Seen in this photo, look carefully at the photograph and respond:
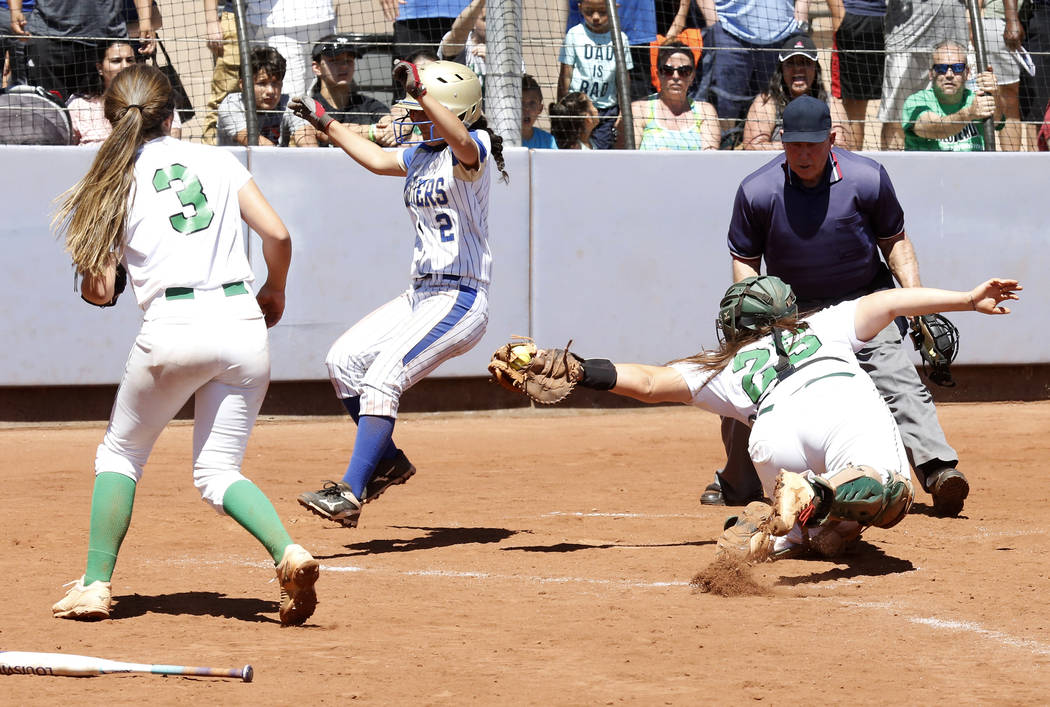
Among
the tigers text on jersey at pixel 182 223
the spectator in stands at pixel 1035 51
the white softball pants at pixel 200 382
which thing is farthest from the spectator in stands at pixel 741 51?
the white softball pants at pixel 200 382

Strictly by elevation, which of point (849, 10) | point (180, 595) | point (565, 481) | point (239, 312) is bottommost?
point (565, 481)

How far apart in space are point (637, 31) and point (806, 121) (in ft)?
16.4

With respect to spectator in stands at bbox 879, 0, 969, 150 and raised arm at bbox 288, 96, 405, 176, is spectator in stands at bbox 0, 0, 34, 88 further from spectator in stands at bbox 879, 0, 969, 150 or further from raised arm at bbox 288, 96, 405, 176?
spectator in stands at bbox 879, 0, 969, 150

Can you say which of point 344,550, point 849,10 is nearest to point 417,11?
point 849,10

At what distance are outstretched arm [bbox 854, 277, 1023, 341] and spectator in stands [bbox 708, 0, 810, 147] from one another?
5.79 m

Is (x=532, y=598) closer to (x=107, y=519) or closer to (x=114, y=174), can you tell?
(x=107, y=519)

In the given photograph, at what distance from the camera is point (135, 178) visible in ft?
14.3

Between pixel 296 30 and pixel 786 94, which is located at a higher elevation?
pixel 296 30

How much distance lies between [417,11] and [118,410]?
6932 millimetres

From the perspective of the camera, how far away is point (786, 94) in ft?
34.5

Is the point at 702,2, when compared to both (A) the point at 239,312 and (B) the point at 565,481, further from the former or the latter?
(A) the point at 239,312

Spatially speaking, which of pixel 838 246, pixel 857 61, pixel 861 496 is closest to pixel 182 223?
pixel 861 496

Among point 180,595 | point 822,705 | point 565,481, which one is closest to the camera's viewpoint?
point 822,705

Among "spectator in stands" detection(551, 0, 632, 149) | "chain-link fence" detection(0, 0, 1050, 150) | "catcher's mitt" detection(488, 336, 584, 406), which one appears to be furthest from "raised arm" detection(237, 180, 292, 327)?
"spectator in stands" detection(551, 0, 632, 149)
